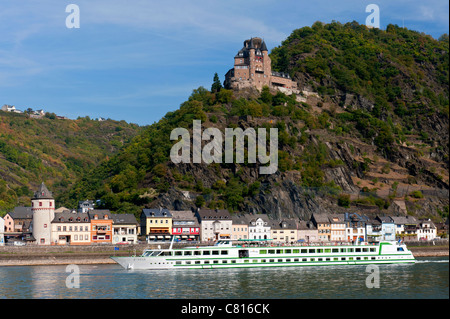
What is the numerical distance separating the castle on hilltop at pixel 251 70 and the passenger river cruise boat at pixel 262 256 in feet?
232

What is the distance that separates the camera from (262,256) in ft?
230

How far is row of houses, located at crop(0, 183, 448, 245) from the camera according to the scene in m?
86.6

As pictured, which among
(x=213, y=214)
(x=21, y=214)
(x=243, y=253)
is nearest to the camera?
(x=243, y=253)

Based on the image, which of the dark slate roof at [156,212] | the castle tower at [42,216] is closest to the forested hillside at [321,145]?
the dark slate roof at [156,212]

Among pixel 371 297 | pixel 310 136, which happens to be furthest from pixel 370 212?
pixel 371 297

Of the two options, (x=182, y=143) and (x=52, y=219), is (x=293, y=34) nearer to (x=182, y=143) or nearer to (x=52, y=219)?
(x=182, y=143)

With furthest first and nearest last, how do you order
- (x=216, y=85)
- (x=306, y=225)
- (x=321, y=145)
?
(x=216, y=85), (x=321, y=145), (x=306, y=225)

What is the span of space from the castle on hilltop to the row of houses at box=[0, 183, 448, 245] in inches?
1727

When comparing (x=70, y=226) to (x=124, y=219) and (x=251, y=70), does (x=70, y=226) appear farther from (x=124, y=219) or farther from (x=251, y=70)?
(x=251, y=70)

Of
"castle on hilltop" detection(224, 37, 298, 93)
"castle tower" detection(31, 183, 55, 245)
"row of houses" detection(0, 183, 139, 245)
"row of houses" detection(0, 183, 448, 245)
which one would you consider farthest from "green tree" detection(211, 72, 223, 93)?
"castle tower" detection(31, 183, 55, 245)

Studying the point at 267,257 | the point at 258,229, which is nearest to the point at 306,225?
the point at 258,229

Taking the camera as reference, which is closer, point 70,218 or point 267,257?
point 267,257

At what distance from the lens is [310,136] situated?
130 meters

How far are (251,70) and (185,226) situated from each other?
53270 mm
